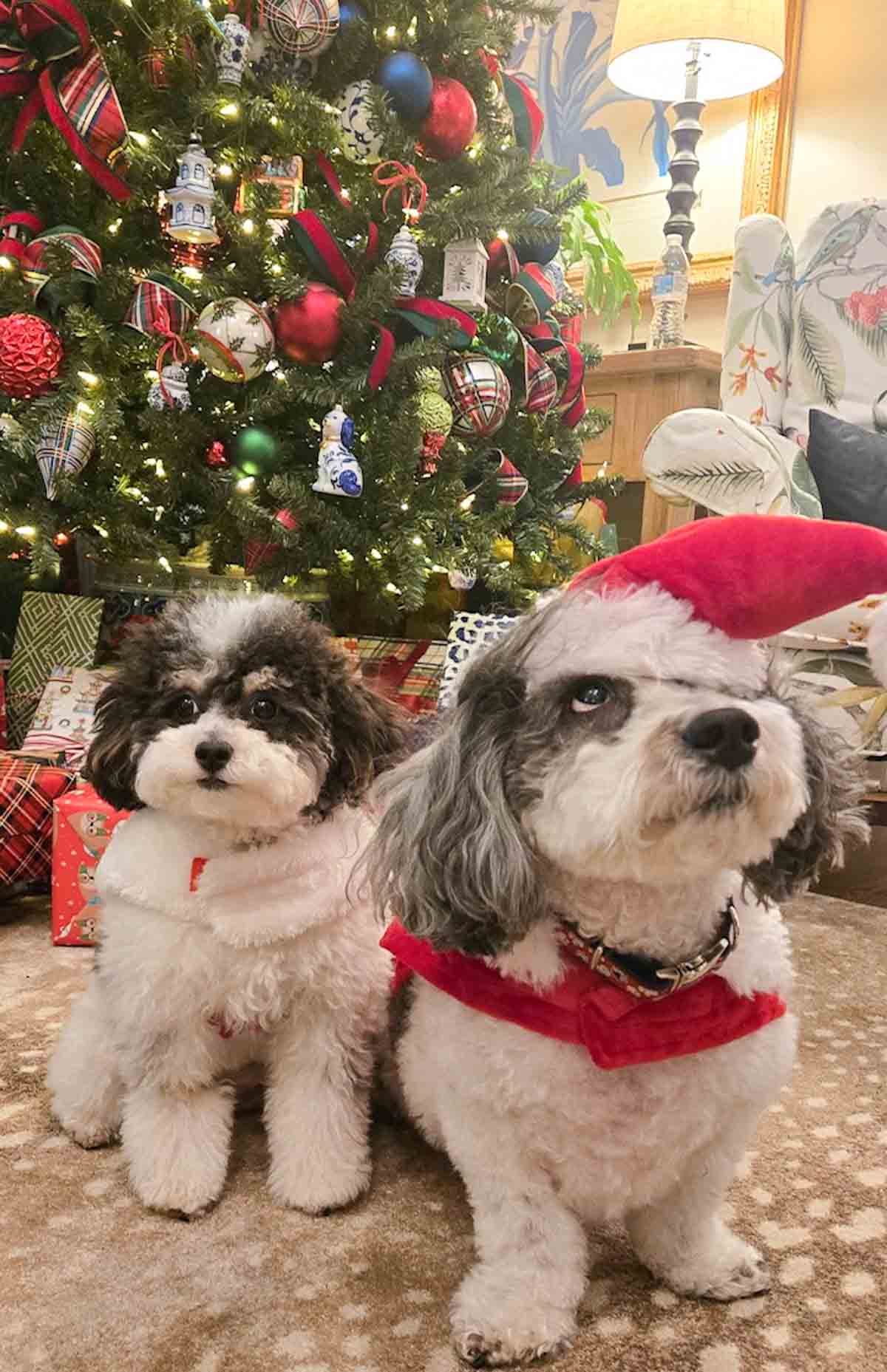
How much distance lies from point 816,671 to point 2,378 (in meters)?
1.68

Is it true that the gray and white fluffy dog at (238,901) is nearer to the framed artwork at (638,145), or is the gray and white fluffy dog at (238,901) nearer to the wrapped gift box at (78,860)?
the wrapped gift box at (78,860)

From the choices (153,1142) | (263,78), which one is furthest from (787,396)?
(153,1142)

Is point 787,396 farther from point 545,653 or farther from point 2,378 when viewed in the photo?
point 545,653

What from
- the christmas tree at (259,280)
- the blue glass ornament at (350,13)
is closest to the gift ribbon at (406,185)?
the christmas tree at (259,280)

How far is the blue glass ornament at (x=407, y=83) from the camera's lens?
196cm

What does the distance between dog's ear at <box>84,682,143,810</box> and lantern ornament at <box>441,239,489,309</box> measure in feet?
4.37

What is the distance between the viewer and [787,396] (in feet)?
9.12

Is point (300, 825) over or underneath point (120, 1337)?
over

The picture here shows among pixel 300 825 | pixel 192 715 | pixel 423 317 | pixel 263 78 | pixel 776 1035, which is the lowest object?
pixel 776 1035

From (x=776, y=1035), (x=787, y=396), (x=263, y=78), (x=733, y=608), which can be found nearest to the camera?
(x=733, y=608)

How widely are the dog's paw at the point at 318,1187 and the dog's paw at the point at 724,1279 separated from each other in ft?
1.16

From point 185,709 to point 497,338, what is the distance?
159cm

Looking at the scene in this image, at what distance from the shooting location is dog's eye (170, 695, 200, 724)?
1108mm

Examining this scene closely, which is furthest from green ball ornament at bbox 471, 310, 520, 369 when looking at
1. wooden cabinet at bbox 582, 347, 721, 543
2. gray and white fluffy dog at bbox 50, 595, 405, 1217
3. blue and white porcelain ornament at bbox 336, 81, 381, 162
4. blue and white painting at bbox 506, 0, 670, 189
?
blue and white painting at bbox 506, 0, 670, 189
